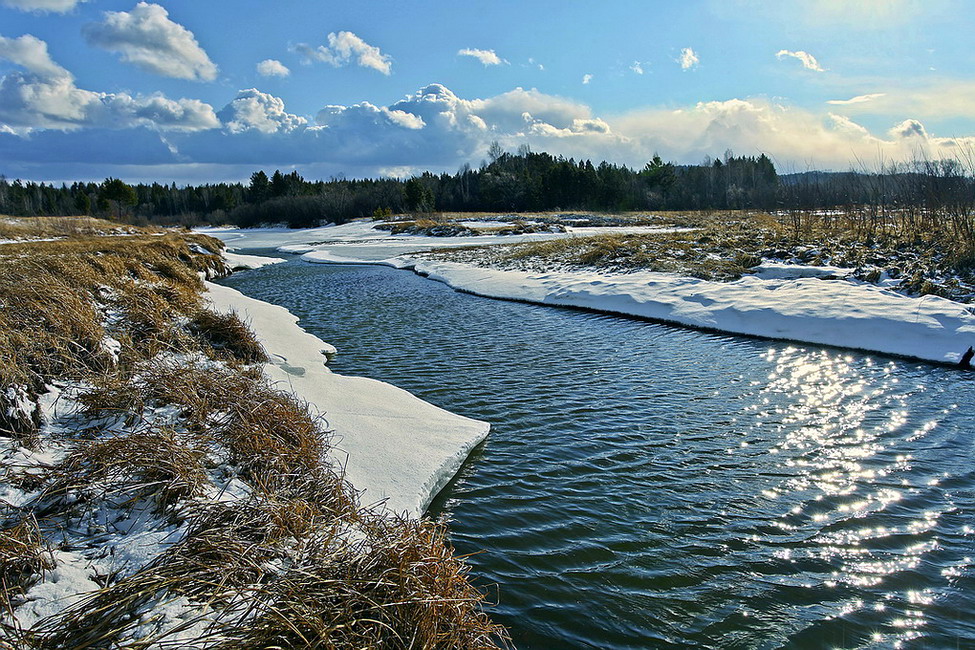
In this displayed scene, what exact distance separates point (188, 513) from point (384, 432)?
298 centimetres

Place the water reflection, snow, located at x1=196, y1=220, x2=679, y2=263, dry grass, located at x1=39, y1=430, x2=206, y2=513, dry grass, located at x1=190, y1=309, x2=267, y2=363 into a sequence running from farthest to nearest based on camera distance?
1. snow, located at x1=196, y1=220, x2=679, y2=263
2. dry grass, located at x1=190, y1=309, x2=267, y2=363
3. the water reflection
4. dry grass, located at x1=39, y1=430, x2=206, y2=513

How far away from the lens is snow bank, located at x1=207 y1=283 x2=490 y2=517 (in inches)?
210

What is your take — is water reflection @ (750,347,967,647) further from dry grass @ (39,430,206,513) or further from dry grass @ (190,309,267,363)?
dry grass @ (190,309,267,363)

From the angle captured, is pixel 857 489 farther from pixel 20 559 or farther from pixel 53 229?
pixel 53 229

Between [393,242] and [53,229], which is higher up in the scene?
[53,229]

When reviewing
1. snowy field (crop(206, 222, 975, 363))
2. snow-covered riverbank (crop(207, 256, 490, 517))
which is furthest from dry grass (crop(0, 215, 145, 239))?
snow-covered riverbank (crop(207, 256, 490, 517))

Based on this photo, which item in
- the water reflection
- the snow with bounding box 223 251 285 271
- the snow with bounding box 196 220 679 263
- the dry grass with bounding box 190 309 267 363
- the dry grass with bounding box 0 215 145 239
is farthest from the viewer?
the snow with bounding box 196 220 679 263

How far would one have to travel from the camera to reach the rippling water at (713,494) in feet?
12.8

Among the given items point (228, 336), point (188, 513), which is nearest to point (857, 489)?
point (188, 513)

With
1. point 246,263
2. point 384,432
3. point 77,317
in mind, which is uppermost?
point 246,263

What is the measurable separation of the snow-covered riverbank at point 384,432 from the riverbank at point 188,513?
0.05 m

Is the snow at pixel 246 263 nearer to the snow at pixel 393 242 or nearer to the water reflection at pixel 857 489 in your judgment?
the snow at pixel 393 242

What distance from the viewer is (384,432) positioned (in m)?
6.49

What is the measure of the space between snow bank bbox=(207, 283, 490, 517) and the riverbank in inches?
2.0
